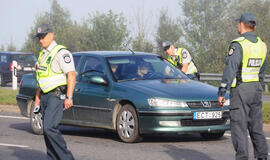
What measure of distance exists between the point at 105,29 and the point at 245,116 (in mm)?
49591

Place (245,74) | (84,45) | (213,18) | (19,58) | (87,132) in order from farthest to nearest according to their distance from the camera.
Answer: (213,18) < (84,45) < (19,58) < (87,132) < (245,74)

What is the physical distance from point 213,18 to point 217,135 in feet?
252

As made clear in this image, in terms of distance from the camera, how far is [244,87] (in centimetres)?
690

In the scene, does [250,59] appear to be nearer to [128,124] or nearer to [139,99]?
[139,99]

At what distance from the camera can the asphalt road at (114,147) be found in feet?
28.9

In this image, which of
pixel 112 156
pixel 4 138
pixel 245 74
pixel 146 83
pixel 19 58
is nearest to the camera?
pixel 245 74

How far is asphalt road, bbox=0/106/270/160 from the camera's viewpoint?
882 cm

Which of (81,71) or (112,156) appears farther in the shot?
(81,71)

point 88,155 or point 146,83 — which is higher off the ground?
point 146,83

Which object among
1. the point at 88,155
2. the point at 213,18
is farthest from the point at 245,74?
the point at 213,18

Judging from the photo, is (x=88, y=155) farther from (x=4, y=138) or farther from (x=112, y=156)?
(x=4, y=138)

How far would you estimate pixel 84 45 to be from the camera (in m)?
61.1

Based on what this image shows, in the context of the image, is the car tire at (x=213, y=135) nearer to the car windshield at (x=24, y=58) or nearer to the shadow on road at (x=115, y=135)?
the shadow on road at (x=115, y=135)

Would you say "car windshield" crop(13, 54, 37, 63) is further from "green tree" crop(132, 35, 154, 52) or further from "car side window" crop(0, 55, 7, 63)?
"green tree" crop(132, 35, 154, 52)
